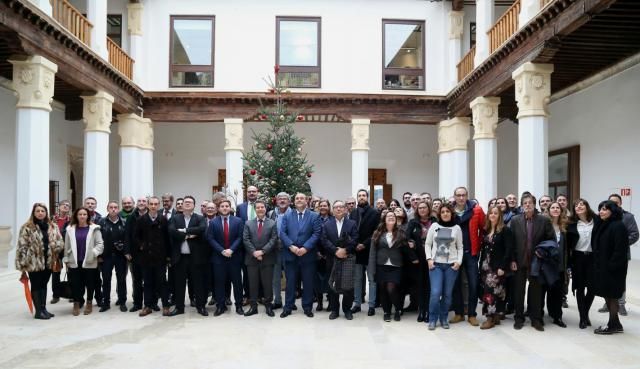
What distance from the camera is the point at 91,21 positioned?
13.4 m

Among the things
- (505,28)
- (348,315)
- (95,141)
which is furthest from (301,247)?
(95,141)

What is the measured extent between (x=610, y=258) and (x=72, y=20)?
40.0 feet

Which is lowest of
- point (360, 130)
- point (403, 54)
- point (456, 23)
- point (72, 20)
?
point (360, 130)

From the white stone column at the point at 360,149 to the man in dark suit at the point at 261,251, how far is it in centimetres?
997

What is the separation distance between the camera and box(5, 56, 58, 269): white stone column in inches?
408

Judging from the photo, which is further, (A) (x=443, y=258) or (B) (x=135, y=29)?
(B) (x=135, y=29)

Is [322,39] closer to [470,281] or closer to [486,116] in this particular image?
[486,116]

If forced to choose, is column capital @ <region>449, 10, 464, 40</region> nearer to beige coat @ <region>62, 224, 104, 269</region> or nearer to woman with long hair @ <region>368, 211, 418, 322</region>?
woman with long hair @ <region>368, 211, 418, 322</region>

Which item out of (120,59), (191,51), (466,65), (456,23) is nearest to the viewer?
(120,59)

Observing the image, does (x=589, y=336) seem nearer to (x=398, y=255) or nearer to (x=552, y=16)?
(x=398, y=255)

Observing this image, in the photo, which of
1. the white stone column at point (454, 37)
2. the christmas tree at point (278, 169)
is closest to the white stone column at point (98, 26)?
the christmas tree at point (278, 169)

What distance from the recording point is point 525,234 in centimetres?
650

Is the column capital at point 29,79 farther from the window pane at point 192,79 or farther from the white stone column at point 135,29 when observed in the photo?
the window pane at point 192,79

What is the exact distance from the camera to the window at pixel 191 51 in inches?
671
